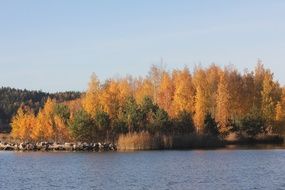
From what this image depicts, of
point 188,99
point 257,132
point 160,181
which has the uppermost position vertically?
point 188,99

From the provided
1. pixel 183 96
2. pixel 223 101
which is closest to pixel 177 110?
pixel 183 96

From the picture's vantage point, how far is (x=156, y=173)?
45000mm

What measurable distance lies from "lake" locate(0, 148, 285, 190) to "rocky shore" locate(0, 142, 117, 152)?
16232 mm

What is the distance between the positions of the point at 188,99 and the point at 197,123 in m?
12.9

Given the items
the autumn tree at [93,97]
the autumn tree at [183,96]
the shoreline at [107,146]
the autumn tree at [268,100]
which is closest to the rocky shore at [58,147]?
the shoreline at [107,146]

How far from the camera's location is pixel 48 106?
10169 cm

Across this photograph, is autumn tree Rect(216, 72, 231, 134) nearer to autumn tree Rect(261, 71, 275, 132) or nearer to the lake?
autumn tree Rect(261, 71, 275, 132)

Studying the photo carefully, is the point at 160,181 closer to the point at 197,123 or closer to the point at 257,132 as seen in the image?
the point at 197,123

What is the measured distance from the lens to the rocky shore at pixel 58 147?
260ft

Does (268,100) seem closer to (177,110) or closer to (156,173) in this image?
(177,110)

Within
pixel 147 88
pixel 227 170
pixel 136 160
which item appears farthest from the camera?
pixel 147 88

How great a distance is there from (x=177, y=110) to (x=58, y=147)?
20.4m

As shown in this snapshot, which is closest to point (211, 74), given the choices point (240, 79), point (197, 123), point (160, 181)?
point (240, 79)

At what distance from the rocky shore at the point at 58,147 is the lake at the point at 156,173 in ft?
53.3
